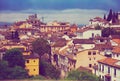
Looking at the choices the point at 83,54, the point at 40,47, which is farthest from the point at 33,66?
the point at 40,47

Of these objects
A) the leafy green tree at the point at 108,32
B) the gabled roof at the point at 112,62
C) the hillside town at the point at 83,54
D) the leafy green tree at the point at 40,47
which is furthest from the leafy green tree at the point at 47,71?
the leafy green tree at the point at 108,32

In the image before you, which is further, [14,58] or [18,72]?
[14,58]

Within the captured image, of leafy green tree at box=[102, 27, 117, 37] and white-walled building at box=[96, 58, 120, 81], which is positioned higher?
leafy green tree at box=[102, 27, 117, 37]

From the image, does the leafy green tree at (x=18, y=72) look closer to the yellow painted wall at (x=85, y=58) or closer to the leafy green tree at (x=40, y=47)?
the yellow painted wall at (x=85, y=58)

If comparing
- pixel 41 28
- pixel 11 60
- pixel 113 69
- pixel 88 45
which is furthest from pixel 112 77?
pixel 41 28

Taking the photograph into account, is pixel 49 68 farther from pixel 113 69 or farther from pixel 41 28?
pixel 41 28

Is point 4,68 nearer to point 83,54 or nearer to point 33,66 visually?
point 33,66

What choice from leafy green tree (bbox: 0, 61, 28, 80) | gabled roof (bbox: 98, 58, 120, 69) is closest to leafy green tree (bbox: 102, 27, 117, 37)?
gabled roof (bbox: 98, 58, 120, 69)

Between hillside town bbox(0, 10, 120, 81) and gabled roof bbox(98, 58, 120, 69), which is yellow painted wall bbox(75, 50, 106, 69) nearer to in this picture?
hillside town bbox(0, 10, 120, 81)
